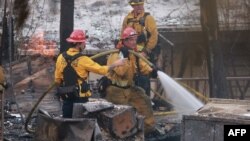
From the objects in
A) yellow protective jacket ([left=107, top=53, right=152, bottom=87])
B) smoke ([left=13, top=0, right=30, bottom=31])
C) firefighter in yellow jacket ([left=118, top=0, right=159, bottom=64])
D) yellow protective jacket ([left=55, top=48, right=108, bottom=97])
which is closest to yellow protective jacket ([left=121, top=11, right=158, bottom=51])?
firefighter in yellow jacket ([left=118, top=0, right=159, bottom=64])

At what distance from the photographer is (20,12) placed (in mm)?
19141

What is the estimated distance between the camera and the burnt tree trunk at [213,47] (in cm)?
1190

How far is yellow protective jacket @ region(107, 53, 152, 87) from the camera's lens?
9.75 m

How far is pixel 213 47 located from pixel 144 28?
153 centimetres

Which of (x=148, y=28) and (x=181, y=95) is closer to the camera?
(x=181, y=95)

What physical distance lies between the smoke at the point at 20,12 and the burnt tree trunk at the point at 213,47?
853 centimetres

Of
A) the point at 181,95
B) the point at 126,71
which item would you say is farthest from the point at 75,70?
the point at 181,95

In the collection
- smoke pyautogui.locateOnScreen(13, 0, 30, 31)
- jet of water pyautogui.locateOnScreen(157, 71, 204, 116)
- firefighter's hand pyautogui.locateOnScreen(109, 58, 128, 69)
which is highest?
firefighter's hand pyautogui.locateOnScreen(109, 58, 128, 69)

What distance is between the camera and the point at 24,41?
733 inches

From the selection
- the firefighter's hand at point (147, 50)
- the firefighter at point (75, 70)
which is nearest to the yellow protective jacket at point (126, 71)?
the firefighter at point (75, 70)

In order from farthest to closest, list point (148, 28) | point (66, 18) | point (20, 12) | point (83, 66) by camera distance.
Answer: point (20, 12) → point (66, 18) → point (148, 28) → point (83, 66)

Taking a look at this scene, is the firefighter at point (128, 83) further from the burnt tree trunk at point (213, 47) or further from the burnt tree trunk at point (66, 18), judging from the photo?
the burnt tree trunk at point (66, 18)

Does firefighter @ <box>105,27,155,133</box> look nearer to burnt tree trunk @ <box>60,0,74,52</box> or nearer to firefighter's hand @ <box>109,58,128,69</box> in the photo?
firefighter's hand @ <box>109,58,128,69</box>

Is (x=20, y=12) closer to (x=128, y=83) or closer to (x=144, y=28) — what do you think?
(x=144, y=28)
